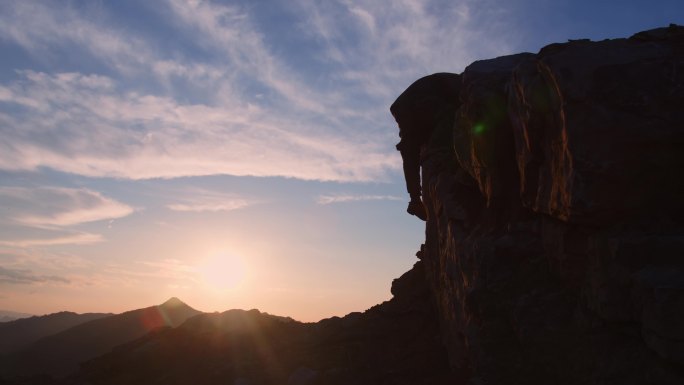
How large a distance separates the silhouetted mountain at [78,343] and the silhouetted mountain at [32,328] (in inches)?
797

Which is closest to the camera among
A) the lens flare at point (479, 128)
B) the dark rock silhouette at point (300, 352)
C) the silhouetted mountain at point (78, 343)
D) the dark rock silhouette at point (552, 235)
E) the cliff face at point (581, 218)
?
the cliff face at point (581, 218)

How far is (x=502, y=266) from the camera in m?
20.2

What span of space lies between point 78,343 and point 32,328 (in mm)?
47777

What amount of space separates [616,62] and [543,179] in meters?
4.32

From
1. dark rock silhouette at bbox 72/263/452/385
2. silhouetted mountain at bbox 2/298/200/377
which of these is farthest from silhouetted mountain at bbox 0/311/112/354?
dark rock silhouette at bbox 72/263/452/385

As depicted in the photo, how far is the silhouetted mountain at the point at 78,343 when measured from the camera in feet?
192

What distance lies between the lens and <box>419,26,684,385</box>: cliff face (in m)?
14.3

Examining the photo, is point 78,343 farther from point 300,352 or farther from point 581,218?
point 581,218

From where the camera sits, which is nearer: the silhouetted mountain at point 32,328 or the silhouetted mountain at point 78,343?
the silhouetted mountain at point 78,343

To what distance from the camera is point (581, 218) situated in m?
15.8

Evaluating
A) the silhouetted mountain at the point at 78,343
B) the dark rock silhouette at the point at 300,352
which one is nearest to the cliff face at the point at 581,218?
the dark rock silhouette at the point at 300,352

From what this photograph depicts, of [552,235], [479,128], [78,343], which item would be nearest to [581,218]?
[552,235]

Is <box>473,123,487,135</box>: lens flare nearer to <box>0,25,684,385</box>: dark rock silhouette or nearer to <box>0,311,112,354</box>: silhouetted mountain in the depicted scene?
<box>0,25,684,385</box>: dark rock silhouette

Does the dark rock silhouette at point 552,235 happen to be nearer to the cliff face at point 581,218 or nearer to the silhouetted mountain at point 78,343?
the cliff face at point 581,218
